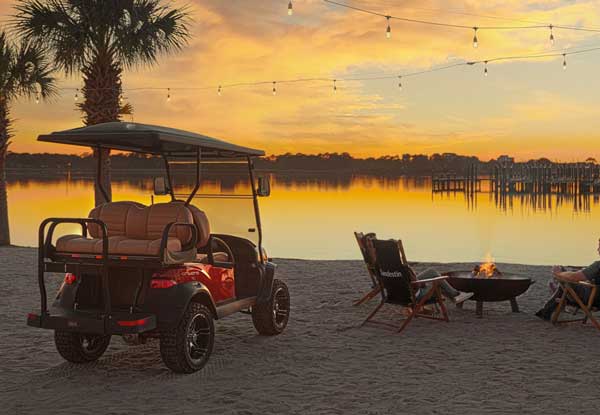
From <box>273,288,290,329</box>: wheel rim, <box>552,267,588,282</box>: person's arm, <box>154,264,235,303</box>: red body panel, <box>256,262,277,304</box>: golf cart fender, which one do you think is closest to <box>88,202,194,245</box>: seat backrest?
<box>154,264,235,303</box>: red body panel

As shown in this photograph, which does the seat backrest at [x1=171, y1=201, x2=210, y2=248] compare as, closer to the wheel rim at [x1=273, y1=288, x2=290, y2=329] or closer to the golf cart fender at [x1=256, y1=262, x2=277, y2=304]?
the golf cart fender at [x1=256, y1=262, x2=277, y2=304]

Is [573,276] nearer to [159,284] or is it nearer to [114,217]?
[159,284]

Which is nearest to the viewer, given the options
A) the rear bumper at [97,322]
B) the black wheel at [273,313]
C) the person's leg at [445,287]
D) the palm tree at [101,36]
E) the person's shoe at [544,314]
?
the rear bumper at [97,322]

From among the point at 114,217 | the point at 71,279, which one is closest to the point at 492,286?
the point at 114,217

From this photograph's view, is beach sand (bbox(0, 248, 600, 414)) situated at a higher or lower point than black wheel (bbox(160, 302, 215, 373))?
lower

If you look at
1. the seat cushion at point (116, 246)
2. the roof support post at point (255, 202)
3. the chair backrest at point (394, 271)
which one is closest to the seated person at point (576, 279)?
the chair backrest at point (394, 271)

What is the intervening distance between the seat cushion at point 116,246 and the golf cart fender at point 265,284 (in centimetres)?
148

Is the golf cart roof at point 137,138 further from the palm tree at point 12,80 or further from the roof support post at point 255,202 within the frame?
the palm tree at point 12,80

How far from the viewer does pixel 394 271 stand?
7.99 m

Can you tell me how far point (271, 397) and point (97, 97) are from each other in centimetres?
1607

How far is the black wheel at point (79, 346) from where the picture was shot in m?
6.43

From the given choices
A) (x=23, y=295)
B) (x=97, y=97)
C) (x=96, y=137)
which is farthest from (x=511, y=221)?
(x=96, y=137)

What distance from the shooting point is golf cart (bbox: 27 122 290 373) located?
5805 millimetres

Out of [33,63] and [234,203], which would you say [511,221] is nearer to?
[33,63]
